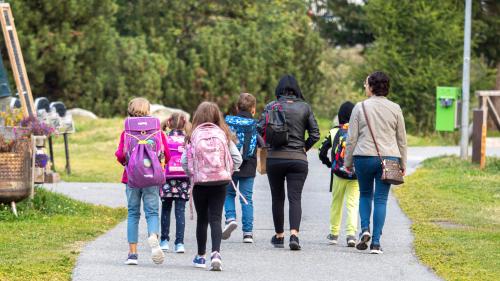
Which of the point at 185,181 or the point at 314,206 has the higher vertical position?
the point at 185,181

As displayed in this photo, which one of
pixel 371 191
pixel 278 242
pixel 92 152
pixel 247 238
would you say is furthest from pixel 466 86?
pixel 278 242

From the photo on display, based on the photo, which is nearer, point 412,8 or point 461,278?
point 461,278

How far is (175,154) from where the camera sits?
1133cm

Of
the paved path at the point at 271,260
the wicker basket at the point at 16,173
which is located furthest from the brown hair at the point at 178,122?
the wicker basket at the point at 16,173

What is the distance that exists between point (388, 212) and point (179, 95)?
82.8ft

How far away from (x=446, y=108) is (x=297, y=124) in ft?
38.5

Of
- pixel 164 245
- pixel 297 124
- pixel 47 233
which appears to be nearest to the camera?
pixel 164 245

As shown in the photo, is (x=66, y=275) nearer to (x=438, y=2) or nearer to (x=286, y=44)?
(x=438, y=2)

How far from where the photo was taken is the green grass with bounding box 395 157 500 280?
10.5 meters

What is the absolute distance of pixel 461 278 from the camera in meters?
9.66

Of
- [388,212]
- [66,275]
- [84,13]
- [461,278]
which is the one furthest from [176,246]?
[84,13]

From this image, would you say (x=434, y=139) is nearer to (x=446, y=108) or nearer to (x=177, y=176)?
(x=446, y=108)

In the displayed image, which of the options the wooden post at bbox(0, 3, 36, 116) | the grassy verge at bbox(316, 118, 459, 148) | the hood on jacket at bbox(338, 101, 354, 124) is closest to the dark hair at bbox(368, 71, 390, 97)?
→ the hood on jacket at bbox(338, 101, 354, 124)

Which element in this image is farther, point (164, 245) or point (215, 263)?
point (164, 245)
